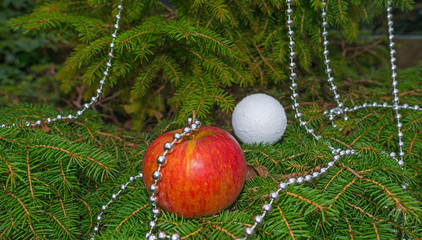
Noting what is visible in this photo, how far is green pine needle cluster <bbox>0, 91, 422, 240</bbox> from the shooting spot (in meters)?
0.62

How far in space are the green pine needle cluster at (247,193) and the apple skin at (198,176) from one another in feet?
0.11

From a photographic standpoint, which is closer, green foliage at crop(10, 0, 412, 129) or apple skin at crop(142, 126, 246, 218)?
apple skin at crop(142, 126, 246, 218)

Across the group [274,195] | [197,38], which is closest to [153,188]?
[274,195]

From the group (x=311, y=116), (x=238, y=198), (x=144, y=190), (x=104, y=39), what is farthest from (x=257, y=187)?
(x=104, y=39)

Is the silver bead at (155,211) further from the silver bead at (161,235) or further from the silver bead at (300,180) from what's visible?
the silver bead at (300,180)

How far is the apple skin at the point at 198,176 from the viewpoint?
63cm

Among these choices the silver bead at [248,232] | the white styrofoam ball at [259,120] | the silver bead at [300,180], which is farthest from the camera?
the white styrofoam ball at [259,120]

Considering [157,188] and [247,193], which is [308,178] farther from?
[157,188]

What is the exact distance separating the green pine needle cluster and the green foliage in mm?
232

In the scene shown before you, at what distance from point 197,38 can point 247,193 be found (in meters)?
0.46

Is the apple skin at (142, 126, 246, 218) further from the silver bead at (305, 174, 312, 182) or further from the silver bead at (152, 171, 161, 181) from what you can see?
the silver bead at (305, 174, 312, 182)

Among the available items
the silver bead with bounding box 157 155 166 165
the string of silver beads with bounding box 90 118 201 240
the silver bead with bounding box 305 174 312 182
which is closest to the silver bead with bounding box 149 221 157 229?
the string of silver beads with bounding box 90 118 201 240

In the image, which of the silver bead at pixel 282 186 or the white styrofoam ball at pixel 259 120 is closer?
the silver bead at pixel 282 186

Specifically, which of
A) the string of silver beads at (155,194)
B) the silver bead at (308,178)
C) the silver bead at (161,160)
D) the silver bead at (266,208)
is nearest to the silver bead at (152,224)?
the string of silver beads at (155,194)
